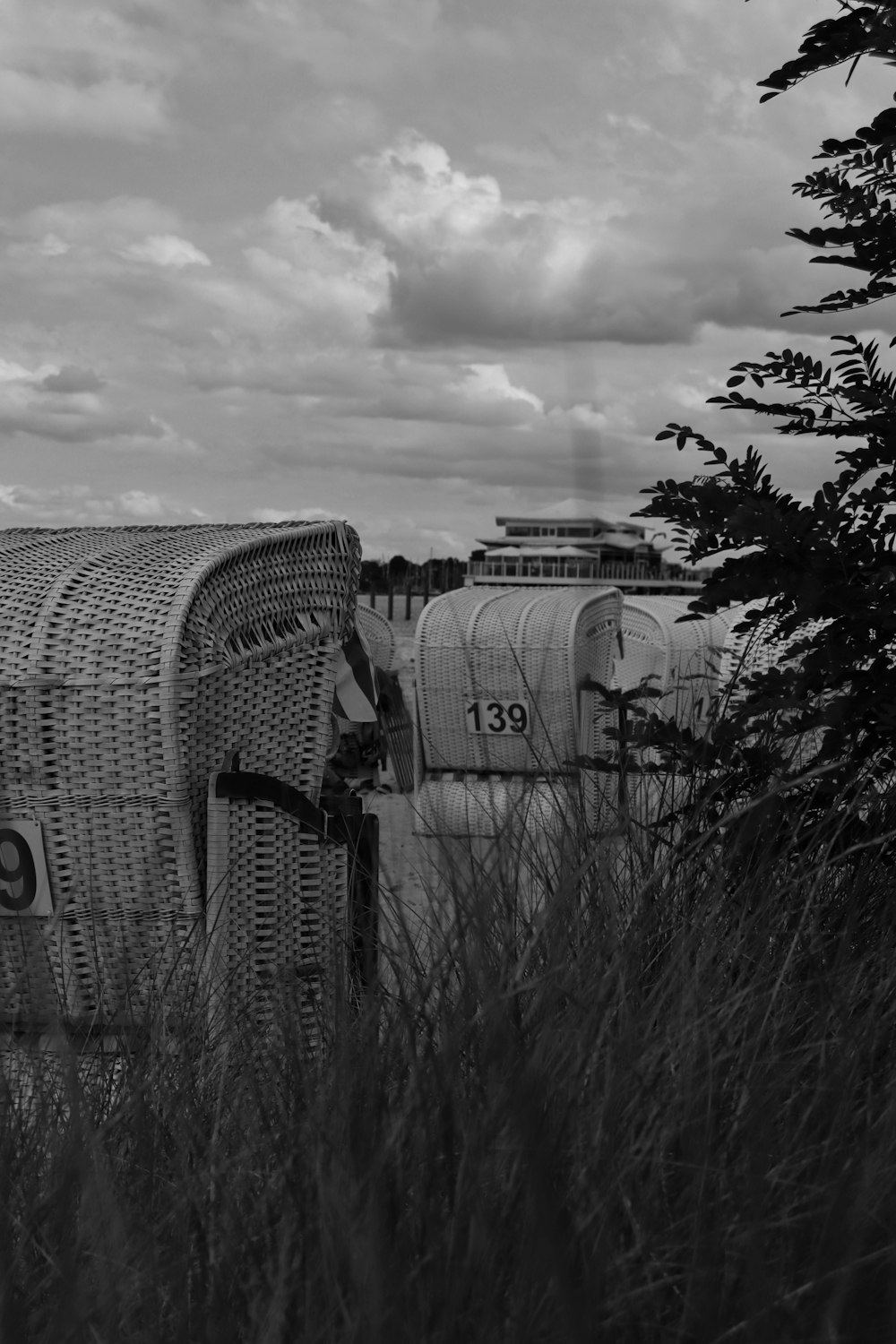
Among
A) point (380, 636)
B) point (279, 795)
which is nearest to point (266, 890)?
point (279, 795)

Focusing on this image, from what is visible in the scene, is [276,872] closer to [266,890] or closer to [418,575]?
[266,890]

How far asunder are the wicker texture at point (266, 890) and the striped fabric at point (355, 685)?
454mm

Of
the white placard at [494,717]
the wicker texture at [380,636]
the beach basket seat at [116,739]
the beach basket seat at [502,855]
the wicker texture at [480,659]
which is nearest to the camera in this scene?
the beach basket seat at [502,855]

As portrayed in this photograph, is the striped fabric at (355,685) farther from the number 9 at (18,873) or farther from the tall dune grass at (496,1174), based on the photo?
the tall dune grass at (496,1174)

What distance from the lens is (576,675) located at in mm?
7211

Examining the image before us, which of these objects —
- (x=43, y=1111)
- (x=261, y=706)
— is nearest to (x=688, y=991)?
(x=43, y=1111)

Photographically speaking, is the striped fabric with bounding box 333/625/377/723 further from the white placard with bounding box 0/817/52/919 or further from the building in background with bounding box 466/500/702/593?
the white placard with bounding box 0/817/52/919

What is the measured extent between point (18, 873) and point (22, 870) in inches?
0.6

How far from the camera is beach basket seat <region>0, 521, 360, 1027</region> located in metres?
2.69

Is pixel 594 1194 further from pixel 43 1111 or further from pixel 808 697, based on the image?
pixel 808 697

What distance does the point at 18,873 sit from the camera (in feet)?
9.23

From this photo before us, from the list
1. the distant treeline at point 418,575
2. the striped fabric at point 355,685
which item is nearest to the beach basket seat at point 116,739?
the striped fabric at point 355,685

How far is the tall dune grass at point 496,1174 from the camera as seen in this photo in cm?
103

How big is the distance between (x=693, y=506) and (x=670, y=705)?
627 cm
